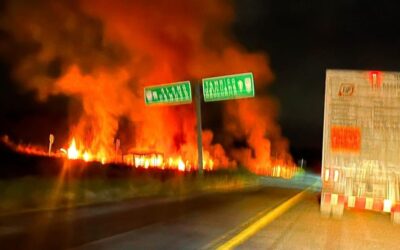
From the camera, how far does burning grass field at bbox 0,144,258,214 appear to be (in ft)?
42.8

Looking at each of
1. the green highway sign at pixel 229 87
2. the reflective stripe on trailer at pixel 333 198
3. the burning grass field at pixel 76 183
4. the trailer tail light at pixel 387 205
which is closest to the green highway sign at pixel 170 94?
the green highway sign at pixel 229 87

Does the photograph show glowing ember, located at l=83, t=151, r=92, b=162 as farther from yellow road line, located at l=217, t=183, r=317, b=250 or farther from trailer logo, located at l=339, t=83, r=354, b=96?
trailer logo, located at l=339, t=83, r=354, b=96

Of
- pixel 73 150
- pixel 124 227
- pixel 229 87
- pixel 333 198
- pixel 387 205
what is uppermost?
pixel 229 87

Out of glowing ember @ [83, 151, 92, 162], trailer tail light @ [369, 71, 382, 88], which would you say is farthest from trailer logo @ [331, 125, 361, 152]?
glowing ember @ [83, 151, 92, 162]

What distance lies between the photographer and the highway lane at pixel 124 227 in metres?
8.91

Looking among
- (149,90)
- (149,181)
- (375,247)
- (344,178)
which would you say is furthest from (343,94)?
(149,90)

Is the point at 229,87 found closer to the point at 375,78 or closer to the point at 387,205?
the point at 375,78

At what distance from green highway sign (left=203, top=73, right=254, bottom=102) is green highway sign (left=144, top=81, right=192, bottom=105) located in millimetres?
877

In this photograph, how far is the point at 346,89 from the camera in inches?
580

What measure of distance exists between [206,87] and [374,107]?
41.8 feet

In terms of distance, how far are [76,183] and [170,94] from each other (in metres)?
11.8

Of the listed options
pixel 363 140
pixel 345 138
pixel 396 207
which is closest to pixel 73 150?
pixel 345 138

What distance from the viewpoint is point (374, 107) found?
1460 cm

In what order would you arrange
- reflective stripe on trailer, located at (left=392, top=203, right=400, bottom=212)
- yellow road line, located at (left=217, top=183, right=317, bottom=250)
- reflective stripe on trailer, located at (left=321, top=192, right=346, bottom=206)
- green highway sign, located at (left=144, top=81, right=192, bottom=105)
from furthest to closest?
green highway sign, located at (left=144, top=81, right=192, bottom=105)
reflective stripe on trailer, located at (left=321, top=192, right=346, bottom=206)
reflective stripe on trailer, located at (left=392, top=203, right=400, bottom=212)
yellow road line, located at (left=217, top=183, right=317, bottom=250)
